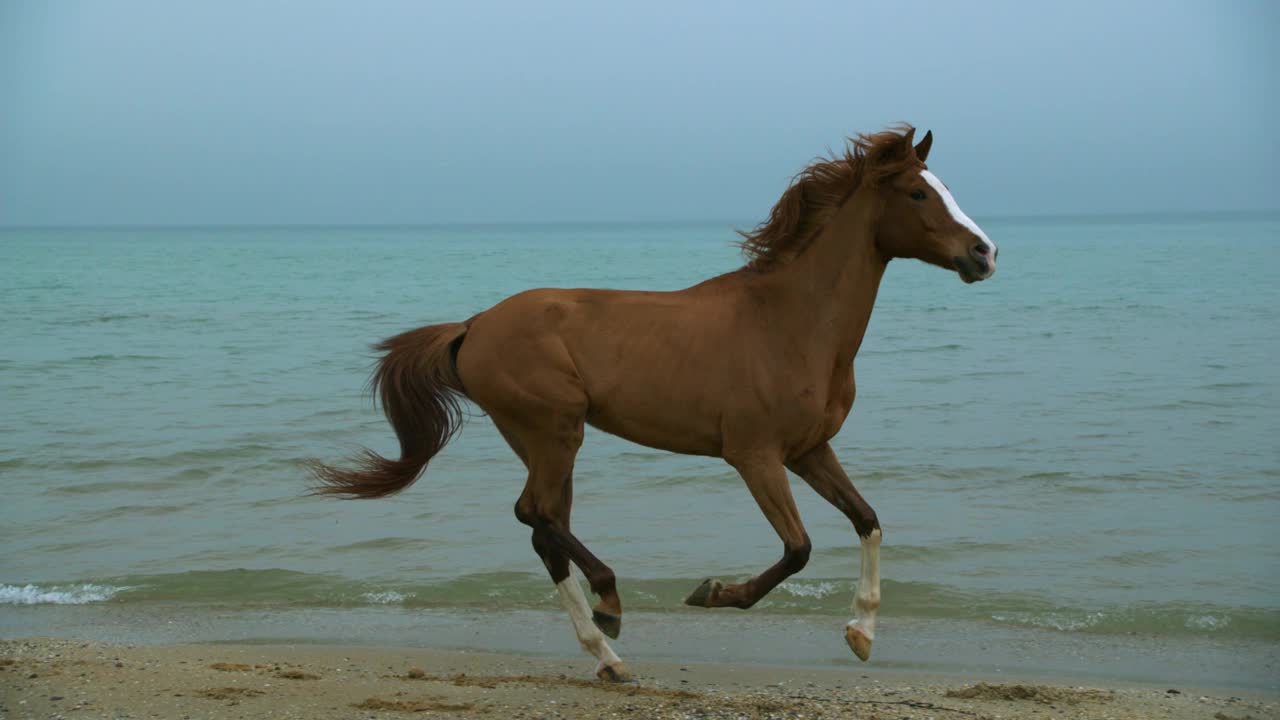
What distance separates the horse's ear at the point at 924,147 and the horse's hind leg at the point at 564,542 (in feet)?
6.38

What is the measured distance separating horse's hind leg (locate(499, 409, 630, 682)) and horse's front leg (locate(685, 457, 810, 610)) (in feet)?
1.50

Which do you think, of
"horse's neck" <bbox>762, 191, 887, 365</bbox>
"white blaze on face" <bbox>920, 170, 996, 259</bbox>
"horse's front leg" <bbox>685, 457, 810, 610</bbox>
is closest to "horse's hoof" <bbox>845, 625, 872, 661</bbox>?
→ "horse's front leg" <bbox>685, 457, 810, 610</bbox>

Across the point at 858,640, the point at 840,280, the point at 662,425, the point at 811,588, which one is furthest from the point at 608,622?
the point at 811,588

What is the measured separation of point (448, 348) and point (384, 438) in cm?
871

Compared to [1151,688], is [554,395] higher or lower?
higher

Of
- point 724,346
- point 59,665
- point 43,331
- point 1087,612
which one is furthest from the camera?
point 43,331

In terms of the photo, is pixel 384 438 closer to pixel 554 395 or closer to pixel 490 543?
pixel 490 543

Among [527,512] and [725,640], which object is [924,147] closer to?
[527,512]

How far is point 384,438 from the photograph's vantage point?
571 inches

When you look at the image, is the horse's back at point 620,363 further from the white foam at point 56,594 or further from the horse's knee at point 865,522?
the white foam at point 56,594

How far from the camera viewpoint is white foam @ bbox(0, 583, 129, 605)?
813 centimetres

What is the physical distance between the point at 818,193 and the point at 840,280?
0.42 meters

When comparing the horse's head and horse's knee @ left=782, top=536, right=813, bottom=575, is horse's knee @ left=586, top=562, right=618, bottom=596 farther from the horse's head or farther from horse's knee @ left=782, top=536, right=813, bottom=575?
the horse's head

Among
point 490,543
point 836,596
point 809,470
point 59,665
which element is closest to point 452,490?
point 490,543
